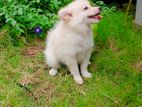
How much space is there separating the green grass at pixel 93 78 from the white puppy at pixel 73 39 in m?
0.14

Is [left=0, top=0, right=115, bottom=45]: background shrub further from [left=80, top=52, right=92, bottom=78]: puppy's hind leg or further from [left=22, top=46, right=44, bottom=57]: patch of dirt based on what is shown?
[left=80, top=52, right=92, bottom=78]: puppy's hind leg

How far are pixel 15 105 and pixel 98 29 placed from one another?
1.41 m

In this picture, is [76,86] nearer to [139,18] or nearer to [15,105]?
[15,105]

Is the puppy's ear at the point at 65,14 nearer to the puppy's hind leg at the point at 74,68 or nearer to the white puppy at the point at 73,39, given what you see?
the white puppy at the point at 73,39

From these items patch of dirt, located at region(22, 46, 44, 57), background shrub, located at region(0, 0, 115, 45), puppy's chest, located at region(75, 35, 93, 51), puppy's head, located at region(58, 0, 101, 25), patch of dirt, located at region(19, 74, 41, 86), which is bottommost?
patch of dirt, located at region(22, 46, 44, 57)

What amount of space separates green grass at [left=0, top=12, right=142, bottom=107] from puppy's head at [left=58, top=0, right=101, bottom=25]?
0.62 metres

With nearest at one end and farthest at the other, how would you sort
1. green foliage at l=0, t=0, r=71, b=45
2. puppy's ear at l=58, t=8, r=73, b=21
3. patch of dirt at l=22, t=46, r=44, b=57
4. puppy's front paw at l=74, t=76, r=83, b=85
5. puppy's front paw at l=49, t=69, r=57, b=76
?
puppy's ear at l=58, t=8, r=73, b=21 < puppy's front paw at l=74, t=76, r=83, b=85 < puppy's front paw at l=49, t=69, r=57, b=76 < patch of dirt at l=22, t=46, r=44, b=57 < green foliage at l=0, t=0, r=71, b=45

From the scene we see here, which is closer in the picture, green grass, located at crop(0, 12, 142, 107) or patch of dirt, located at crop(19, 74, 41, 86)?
green grass, located at crop(0, 12, 142, 107)

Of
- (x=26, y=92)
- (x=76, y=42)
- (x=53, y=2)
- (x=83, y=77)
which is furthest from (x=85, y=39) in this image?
(x=53, y=2)

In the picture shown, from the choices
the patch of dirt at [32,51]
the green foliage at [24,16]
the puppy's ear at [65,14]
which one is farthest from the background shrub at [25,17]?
the puppy's ear at [65,14]

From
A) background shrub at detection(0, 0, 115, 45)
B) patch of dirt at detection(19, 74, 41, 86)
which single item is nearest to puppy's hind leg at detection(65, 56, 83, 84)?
patch of dirt at detection(19, 74, 41, 86)

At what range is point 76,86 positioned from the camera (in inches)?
150

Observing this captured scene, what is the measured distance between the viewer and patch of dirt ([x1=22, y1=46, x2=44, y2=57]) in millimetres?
4328

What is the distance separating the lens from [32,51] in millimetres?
4367
